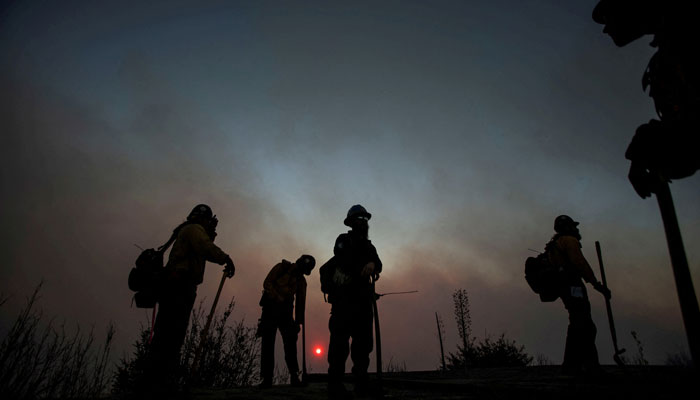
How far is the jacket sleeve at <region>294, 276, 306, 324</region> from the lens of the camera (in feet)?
22.3

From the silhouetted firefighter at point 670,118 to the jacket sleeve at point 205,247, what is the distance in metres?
4.41

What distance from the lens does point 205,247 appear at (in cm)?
464

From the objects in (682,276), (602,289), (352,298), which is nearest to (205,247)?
(352,298)

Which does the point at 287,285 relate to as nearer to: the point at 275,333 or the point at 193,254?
the point at 275,333

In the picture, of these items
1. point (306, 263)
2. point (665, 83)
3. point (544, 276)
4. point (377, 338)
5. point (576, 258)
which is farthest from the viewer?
point (306, 263)

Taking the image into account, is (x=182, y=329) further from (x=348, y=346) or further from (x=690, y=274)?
(x=690, y=274)

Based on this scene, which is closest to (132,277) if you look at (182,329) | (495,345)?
(182,329)

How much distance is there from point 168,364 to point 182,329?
38cm

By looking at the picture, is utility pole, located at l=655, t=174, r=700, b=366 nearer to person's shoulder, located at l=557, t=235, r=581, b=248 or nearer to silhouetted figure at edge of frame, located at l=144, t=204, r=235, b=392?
person's shoulder, located at l=557, t=235, r=581, b=248

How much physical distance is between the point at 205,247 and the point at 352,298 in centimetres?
193

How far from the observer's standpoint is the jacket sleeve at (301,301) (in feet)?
22.3

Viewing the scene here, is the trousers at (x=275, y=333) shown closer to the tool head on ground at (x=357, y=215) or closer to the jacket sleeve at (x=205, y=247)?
the jacket sleeve at (x=205, y=247)

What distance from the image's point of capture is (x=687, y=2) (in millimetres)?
3494

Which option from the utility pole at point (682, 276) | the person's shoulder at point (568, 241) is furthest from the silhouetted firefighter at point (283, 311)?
the utility pole at point (682, 276)
